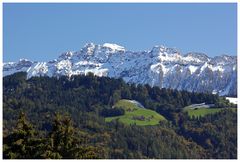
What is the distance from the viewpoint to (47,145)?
17.5 m

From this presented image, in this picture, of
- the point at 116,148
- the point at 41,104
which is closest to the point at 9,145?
the point at 116,148

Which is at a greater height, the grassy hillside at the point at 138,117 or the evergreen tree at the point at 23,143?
the evergreen tree at the point at 23,143

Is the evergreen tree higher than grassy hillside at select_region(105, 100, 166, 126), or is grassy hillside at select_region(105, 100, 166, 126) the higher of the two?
the evergreen tree

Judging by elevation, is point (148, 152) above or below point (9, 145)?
below

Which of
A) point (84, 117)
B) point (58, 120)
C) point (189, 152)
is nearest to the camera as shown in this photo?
point (58, 120)

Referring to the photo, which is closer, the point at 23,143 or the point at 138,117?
the point at 23,143

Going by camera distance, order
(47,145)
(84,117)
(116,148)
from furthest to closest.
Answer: (84,117), (116,148), (47,145)

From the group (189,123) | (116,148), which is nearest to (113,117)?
(189,123)

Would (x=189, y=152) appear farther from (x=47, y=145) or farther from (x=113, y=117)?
(x=47, y=145)

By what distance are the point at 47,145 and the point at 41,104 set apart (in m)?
180

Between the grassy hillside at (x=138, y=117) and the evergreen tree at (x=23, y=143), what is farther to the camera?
the grassy hillside at (x=138, y=117)

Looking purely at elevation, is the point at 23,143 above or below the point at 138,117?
above

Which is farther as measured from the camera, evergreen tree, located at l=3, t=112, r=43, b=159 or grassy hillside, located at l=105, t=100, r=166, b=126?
grassy hillside, located at l=105, t=100, r=166, b=126

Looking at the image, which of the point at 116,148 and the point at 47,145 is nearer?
the point at 47,145
